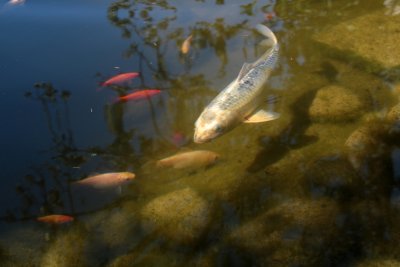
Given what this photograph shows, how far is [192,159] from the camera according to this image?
3055mm

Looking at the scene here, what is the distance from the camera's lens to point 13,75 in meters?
4.42

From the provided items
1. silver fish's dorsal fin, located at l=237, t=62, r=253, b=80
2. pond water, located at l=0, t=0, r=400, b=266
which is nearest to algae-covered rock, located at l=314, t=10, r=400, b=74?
pond water, located at l=0, t=0, r=400, b=266

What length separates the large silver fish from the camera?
2975mm

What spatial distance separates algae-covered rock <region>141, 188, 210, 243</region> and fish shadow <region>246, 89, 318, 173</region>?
0.52 meters

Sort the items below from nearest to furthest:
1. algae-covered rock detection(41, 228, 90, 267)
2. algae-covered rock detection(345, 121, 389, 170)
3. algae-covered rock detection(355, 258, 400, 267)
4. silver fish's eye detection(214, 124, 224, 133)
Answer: algae-covered rock detection(355, 258, 400, 267) → algae-covered rock detection(41, 228, 90, 267) → algae-covered rock detection(345, 121, 389, 170) → silver fish's eye detection(214, 124, 224, 133)

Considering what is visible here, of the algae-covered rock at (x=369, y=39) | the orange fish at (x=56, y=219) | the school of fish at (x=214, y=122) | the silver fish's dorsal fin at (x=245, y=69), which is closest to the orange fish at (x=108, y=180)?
the school of fish at (x=214, y=122)

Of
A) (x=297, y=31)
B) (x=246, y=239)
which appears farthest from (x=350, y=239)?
(x=297, y=31)

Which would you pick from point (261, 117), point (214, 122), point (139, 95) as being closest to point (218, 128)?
point (214, 122)

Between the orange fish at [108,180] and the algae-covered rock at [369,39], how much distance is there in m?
2.64

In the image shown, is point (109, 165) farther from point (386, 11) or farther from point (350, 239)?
point (386, 11)

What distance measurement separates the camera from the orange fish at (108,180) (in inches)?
119

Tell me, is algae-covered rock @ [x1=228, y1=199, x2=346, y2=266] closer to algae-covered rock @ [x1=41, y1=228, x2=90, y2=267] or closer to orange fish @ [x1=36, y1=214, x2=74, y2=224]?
algae-covered rock @ [x1=41, y1=228, x2=90, y2=267]

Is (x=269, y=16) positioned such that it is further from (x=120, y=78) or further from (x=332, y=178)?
(x=332, y=178)

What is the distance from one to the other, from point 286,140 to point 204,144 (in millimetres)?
726
